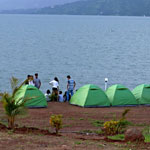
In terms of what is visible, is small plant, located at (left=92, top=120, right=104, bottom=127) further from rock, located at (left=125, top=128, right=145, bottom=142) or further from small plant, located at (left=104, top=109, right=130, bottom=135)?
rock, located at (left=125, top=128, right=145, bottom=142)

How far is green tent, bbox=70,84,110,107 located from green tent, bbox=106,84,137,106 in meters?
0.44

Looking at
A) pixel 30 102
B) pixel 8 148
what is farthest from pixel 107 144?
pixel 30 102

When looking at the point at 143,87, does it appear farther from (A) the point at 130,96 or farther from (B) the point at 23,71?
(B) the point at 23,71

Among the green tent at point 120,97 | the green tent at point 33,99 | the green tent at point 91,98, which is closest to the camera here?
the green tent at point 33,99

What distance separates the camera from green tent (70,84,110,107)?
2241 centimetres

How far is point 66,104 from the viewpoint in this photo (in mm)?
23000

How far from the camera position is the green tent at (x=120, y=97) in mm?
22847

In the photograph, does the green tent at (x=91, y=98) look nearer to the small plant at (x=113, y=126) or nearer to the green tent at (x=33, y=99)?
the green tent at (x=33, y=99)

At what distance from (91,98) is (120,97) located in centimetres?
154

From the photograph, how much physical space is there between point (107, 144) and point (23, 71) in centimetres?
4028

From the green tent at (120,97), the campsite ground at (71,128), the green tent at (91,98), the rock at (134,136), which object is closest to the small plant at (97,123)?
the campsite ground at (71,128)

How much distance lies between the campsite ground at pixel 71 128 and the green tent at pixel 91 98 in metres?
0.48

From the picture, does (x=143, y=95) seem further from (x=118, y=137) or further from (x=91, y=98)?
(x=118, y=137)

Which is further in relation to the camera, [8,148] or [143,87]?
[143,87]
